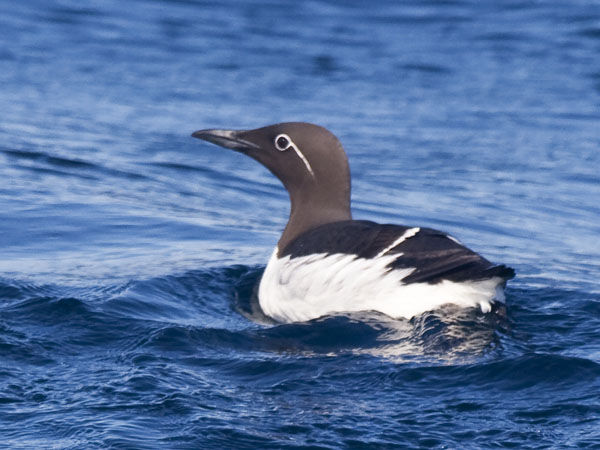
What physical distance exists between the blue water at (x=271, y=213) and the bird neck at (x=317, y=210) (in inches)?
20.1

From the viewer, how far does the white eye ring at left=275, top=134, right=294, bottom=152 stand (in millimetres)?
7945

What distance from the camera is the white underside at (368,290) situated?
21.8 feet

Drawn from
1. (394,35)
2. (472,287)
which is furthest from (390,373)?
(394,35)

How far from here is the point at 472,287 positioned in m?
6.68

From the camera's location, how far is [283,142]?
8008mm

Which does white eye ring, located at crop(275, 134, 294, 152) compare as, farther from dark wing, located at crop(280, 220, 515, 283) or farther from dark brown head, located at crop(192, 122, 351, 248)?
dark wing, located at crop(280, 220, 515, 283)

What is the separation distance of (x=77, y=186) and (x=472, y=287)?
17.1 ft

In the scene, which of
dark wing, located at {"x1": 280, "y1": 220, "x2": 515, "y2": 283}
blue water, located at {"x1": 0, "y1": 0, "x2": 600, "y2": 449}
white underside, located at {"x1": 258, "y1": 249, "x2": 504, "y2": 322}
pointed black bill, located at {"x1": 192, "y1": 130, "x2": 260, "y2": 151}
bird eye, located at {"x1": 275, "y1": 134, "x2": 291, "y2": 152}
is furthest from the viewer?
pointed black bill, located at {"x1": 192, "y1": 130, "x2": 260, "y2": 151}

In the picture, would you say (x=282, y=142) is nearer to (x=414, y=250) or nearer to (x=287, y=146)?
(x=287, y=146)

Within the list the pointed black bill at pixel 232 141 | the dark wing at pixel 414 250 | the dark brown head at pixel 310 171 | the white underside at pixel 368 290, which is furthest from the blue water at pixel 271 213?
the pointed black bill at pixel 232 141

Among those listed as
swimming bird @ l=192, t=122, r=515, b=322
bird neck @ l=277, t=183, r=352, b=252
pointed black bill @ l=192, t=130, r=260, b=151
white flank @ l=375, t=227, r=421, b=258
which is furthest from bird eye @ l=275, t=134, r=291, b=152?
white flank @ l=375, t=227, r=421, b=258

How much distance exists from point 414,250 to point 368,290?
36cm

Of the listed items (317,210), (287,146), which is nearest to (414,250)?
(317,210)

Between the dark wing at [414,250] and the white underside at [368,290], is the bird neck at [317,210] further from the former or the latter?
the white underside at [368,290]
